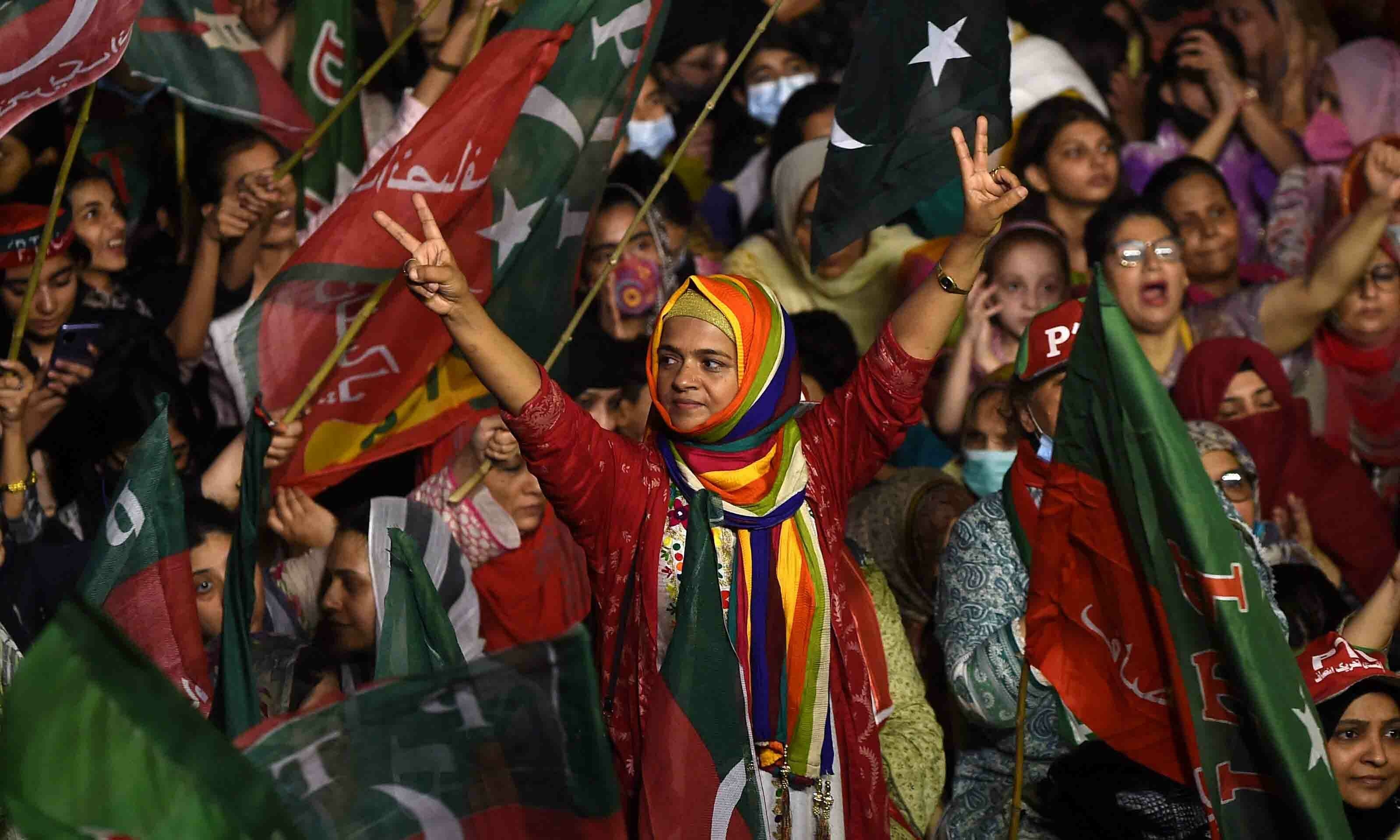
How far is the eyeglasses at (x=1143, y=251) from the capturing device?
17.9 feet

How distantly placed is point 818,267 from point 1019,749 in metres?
2.57

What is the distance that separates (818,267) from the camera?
5742 millimetres

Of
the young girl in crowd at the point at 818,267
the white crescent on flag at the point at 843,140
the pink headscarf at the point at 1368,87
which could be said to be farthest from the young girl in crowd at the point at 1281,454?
the pink headscarf at the point at 1368,87

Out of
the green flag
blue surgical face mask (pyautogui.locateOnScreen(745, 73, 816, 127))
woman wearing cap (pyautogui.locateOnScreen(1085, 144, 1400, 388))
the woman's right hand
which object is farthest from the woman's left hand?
blue surgical face mask (pyautogui.locateOnScreen(745, 73, 816, 127))

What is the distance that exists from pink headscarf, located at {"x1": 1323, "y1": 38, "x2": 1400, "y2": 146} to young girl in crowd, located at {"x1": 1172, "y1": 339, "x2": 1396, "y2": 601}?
2224mm

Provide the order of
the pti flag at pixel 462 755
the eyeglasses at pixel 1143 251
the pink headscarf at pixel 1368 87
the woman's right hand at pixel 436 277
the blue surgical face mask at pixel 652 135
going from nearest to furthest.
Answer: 1. the pti flag at pixel 462 755
2. the woman's right hand at pixel 436 277
3. the eyeglasses at pixel 1143 251
4. the blue surgical face mask at pixel 652 135
5. the pink headscarf at pixel 1368 87

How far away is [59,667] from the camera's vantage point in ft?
7.32

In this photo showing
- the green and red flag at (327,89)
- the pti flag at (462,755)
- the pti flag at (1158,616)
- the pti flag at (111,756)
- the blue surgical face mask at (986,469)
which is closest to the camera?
the pti flag at (111,756)

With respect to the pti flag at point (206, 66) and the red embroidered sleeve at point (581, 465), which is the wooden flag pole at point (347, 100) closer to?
the pti flag at point (206, 66)

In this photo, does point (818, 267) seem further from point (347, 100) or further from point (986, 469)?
point (347, 100)

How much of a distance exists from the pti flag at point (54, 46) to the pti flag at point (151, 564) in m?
0.89

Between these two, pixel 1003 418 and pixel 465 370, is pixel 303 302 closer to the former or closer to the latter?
pixel 465 370

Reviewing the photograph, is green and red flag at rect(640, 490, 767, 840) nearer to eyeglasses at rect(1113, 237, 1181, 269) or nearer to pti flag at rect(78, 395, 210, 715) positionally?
pti flag at rect(78, 395, 210, 715)

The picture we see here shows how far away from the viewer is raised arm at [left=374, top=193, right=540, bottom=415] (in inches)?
125
